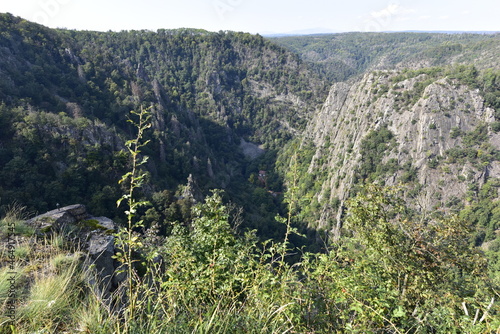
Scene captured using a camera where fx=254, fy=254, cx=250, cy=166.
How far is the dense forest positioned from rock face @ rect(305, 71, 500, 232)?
0.45m

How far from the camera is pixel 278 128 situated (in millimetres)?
123312

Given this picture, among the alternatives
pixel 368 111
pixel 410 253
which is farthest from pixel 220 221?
pixel 368 111

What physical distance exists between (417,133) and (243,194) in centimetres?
4854

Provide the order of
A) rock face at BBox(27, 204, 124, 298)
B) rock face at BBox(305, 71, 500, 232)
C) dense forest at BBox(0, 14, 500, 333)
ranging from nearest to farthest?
dense forest at BBox(0, 14, 500, 333) < rock face at BBox(27, 204, 124, 298) < rock face at BBox(305, 71, 500, 232)

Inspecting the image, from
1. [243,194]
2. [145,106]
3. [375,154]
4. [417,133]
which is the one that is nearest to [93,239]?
[145,106]

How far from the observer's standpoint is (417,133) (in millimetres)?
65438

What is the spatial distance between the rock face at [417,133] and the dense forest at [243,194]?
0.45 m

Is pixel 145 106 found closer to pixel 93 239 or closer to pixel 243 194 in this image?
pixel 243 194

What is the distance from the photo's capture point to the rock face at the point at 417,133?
58.2 m

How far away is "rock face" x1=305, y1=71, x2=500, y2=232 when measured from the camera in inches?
2291

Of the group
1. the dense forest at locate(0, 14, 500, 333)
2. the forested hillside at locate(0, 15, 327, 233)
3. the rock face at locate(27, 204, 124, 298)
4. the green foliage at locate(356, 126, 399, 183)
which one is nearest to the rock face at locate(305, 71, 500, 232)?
the dense forest at locate(0, 14, 500, 333)

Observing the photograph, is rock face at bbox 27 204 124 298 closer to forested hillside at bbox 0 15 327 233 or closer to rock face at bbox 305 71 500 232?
forested hillside at bbox 0 15 327 233

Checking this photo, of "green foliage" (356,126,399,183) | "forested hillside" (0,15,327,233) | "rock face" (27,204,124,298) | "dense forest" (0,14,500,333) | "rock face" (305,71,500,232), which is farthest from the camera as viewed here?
"green foliage" (356,126,399,183)

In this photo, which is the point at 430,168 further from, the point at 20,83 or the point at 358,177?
the point at 20,83
